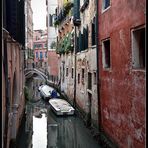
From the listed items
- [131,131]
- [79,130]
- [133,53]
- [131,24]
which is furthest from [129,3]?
[79,130]

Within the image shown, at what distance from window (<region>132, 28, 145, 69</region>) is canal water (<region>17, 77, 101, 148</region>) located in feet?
12.7

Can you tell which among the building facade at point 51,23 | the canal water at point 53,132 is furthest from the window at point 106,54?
the building facade at point 51,23

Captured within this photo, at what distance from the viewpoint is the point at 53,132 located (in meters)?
12.7

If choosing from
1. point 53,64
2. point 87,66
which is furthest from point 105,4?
point 53,64

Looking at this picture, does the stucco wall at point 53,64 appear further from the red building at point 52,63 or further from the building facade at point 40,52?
the building facade at point 40,52

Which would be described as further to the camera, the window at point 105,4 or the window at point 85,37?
the window at point 85,37

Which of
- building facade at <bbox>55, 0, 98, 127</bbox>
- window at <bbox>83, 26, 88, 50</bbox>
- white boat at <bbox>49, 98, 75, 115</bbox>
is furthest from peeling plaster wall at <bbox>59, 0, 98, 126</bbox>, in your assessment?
white boat at <bbox>49, 98, 75, 115</bbox>

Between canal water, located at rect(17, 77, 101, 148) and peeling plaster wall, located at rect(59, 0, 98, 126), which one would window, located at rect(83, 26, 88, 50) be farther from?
canal water, located at rect(17, 77, 101, 148)

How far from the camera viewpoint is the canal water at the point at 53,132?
Answer: 34.5 feet

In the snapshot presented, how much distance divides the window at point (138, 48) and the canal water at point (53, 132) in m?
3.87

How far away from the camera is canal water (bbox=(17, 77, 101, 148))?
10525mm

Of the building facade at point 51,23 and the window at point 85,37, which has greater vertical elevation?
the building facade at point 51,23

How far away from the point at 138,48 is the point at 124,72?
2.82 ft

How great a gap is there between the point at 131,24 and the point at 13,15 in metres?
3.50
